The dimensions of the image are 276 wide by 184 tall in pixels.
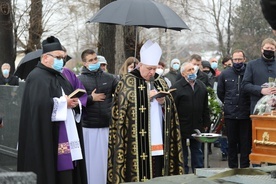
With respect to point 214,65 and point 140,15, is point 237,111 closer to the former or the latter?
point 140,15

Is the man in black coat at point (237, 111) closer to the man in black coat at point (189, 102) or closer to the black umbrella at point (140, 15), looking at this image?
the man in black coat at point (189, 102)

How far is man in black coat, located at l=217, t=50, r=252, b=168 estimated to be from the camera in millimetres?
10336

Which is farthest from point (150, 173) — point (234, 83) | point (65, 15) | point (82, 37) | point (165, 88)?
point (82, 37)

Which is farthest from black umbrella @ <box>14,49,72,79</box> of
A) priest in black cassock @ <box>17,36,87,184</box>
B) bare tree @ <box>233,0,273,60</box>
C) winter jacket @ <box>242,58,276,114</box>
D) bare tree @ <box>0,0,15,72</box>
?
bare tree @ <box>233,0,273,60</box>

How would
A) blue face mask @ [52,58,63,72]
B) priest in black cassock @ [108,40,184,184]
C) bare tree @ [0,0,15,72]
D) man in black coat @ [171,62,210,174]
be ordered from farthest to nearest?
bare tree @ [0,0,15,72], man in black coat @ [171,62,210,174], priest in black cassock @ [108,40,184,184], blue face mask @ [52,58,63,72]

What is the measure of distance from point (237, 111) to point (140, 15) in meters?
2.47

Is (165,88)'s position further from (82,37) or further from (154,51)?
(82,37)

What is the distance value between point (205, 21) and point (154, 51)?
3490 cm

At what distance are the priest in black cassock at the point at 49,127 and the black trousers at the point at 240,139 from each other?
3470 millimetres

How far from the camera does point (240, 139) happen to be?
10.5 m

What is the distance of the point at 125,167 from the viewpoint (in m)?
7.86

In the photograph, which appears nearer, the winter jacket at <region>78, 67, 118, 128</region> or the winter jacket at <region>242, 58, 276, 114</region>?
the winter jacket at <region>78, 67, 118, 128</region>

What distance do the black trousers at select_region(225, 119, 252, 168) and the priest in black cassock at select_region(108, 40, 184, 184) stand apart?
2.61 meters

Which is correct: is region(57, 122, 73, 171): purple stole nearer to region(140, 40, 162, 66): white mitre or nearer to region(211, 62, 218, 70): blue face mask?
region(140, 40, 162, 66): white mitre
